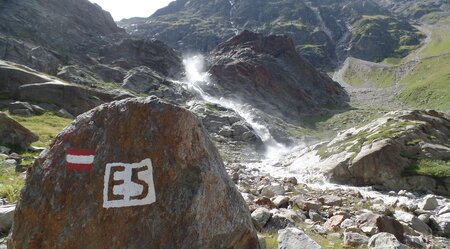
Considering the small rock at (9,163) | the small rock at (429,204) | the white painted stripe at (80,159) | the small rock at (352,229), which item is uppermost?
the small rock at (9,163)

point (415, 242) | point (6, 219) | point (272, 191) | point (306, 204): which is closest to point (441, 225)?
point (415, 242)

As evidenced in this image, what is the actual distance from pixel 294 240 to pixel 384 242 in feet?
10.4

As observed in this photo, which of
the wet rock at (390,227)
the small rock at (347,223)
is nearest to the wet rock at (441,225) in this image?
the wet rock at (390,227)

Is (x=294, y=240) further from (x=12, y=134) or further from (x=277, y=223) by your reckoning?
(x=12, y=134)

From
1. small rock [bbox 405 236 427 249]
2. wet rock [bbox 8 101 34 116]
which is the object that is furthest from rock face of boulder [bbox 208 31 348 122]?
small rock [bbox 405 236 427 249]

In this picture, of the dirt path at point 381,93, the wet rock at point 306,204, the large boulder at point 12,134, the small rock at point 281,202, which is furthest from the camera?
the dirt path at point 381,93

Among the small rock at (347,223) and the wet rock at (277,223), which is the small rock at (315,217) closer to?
the small rock at (347,223)

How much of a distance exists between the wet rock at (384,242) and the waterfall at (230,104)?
5087 centimetres

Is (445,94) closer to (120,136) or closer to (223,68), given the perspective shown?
(223,68)

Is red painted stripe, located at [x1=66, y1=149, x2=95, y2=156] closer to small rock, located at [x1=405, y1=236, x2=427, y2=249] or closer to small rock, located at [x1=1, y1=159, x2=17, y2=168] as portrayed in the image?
small rock, located at [x1=1, y1=159, x2=17, y2=168]

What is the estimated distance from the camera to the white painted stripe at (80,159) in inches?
306

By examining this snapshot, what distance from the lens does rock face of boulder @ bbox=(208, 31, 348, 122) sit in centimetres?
11625

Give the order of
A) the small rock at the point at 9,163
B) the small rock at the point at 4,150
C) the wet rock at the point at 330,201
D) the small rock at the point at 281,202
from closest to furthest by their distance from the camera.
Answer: the small rock at the point at 9,163 → the small rock at the point at 281,202 → the wet rock at the point at 330,201 → the small rock at the point at 4,150

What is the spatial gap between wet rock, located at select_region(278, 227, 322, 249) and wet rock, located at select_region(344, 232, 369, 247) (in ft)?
8.90
